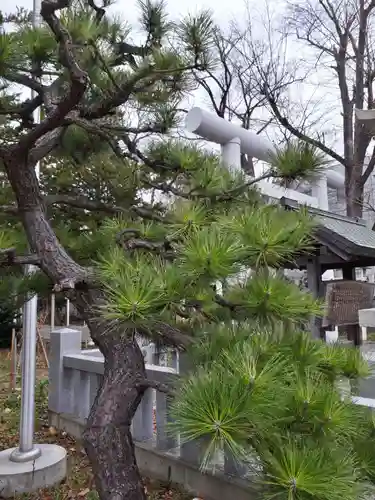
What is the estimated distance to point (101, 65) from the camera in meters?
1.56

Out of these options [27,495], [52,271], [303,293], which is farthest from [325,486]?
[27,495]

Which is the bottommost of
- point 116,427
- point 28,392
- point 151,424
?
point 151,424

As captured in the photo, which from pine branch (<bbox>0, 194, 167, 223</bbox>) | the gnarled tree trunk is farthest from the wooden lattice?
the gnarled tree trunk

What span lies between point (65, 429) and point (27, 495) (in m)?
0.97

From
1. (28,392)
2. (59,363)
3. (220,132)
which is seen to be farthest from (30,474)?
(220,132)

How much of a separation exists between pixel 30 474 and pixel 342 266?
3189mm

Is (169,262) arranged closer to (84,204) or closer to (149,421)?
(84,204)

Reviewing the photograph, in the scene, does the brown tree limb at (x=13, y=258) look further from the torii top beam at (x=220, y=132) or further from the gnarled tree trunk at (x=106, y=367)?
the torii top beam at (x=220, y=132)

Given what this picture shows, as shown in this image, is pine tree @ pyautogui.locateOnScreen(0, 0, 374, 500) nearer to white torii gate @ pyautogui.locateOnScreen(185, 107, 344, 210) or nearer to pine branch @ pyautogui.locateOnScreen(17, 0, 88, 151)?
pine branch @ pyautogui.locateOnScreen(17, 0, 88, 151)

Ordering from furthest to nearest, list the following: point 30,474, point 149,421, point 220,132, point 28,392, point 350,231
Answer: point 220,132 < point 350,231 < point 149,421 < point 28,392 < point 30,474

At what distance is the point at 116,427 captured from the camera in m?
1.34

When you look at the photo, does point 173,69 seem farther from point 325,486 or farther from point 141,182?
point 325,486

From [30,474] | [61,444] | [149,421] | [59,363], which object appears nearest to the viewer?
[30,474]

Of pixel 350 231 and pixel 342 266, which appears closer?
pixel 342 266
